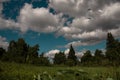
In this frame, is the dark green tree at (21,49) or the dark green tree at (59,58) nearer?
the dark green tree at (21,49)

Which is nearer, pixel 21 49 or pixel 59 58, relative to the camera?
pixel 21 49

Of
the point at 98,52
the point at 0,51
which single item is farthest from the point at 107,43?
the point at 0,51

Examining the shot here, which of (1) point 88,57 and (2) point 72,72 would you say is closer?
(2) point 72,72

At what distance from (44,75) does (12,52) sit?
85.7 m

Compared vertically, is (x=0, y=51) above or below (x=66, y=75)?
above

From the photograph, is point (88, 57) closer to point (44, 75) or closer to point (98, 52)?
point (98, 52)

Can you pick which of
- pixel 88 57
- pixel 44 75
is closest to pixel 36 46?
pixel 88 57

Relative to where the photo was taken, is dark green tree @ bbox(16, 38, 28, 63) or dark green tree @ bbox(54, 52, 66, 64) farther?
dark green tree @ bbox(54, 52, 66, 64)

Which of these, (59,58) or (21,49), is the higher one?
(21,49)

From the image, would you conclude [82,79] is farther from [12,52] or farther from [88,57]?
[88,57]

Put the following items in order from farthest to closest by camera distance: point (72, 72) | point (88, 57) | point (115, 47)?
point (88, 57)
point (115, 47)
point (72, 72)

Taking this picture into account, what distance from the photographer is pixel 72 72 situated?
172 centimetres

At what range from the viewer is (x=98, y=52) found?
10588 centimetres

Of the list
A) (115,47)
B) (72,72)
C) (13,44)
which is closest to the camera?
(72,72)
